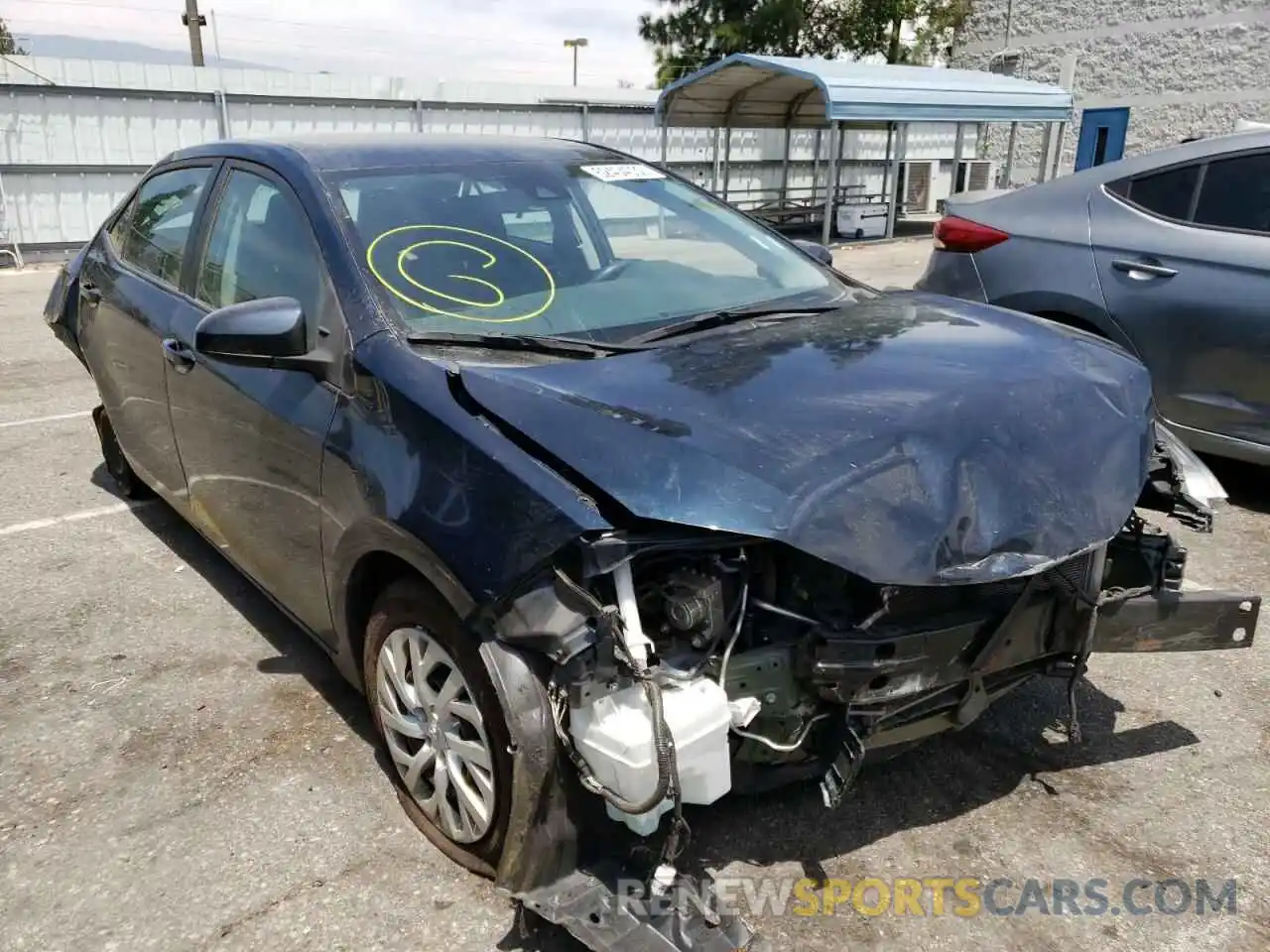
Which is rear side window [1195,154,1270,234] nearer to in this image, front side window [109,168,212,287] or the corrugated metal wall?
front side window [109,168,212,287]

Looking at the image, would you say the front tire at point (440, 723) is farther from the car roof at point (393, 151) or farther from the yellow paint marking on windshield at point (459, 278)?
the car roof at point (393, 151)

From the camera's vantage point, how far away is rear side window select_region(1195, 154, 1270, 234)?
4473 mm

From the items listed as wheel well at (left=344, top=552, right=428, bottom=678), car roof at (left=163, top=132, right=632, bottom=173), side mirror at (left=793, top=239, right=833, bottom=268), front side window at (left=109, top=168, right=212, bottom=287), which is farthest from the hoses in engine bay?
front side window at (left=109, top=168, right=212, bottom=287)

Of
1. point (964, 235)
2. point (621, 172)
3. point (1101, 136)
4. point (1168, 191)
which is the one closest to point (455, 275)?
point (621, 172)

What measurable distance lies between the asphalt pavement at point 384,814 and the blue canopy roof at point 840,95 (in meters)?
12.2

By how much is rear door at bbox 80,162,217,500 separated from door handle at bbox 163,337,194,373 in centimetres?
10

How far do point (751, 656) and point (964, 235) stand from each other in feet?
12.5

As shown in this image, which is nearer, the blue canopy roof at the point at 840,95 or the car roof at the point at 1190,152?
the car roof at the point at 1190,152

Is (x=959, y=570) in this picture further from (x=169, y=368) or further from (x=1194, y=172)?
(x=1194, y=172)

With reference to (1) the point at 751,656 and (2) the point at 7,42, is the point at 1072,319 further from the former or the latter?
(2) the point at 7,42

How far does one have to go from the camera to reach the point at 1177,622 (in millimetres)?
2627

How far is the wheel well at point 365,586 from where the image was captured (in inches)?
98.3

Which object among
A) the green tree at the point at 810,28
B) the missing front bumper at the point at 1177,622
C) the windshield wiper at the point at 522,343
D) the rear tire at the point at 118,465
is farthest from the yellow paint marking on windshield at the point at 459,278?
the green tree at the point at 810,28

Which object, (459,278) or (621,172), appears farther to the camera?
(621,172)
